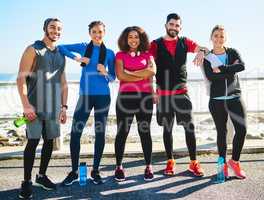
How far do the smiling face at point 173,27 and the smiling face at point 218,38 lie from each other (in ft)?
1.47

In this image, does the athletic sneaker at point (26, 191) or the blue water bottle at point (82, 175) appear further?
the blue water bottle at point (82, 175)

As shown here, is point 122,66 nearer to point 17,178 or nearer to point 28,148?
point 28,148

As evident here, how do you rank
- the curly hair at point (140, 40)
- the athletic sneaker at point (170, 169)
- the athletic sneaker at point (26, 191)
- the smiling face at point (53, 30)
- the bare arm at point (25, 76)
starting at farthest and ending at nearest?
the athletic sneaker at point (170, 169) → the curly hair at point (140, 40) → the smiling face at point (53, 30) → the athletic sneaker at point (26, 191) → the bare arm at point (25, 76)

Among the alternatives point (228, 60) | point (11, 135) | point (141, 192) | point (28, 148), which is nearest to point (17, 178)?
point (28, 148)

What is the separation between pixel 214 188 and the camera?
4.59 meters

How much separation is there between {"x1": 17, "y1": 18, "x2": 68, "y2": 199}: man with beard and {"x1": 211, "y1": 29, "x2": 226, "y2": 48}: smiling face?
1.90 metres

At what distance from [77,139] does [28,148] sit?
663mm

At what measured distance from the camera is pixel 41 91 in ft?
14.7

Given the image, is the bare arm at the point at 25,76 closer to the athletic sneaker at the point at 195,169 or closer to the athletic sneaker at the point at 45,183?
the athletic sneaker at the point at 45,183

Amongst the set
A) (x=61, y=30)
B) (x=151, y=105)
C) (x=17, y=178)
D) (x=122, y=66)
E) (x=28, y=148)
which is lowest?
(x=17, y=178)

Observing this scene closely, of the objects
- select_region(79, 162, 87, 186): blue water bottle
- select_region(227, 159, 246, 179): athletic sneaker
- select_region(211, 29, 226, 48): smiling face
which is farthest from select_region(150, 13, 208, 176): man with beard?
select_region(79, 162, 87, 186): blue water bottle

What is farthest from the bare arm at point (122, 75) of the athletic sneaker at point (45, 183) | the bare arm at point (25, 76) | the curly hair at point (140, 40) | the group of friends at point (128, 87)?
the athletic sneaker at point (45, 183)

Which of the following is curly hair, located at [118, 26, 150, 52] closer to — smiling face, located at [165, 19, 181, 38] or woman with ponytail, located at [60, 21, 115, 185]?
woman with ponytail, located at [60, 21, 115, 185]

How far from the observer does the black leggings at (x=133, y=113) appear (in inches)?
192
